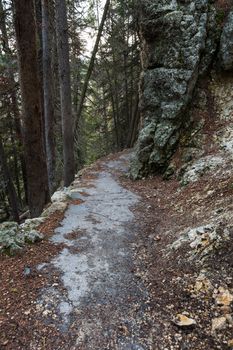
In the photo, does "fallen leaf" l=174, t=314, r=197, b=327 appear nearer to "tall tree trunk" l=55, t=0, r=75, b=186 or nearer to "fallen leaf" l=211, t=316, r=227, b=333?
"fallen leaf" l=211, t=316, r=227, b=333

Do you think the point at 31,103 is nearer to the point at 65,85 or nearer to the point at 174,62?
the point at 65,85

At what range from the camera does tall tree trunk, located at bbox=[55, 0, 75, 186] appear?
28.2 ft

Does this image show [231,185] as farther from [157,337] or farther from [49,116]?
[49,116]

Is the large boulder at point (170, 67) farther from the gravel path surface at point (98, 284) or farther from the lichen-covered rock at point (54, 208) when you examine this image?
the lichen-covered rock at point (54, 208)

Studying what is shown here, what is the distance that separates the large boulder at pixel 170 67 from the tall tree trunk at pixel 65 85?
2323 mm

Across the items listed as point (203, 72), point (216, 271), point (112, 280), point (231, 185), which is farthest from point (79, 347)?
point (203, 72)

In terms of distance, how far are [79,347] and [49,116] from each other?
297 inches

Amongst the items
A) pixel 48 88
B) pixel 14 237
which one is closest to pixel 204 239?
pixel 14 237

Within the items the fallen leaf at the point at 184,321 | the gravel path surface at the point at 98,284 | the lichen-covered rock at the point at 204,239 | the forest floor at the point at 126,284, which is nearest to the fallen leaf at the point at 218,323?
the forest floor at the point at 126,284

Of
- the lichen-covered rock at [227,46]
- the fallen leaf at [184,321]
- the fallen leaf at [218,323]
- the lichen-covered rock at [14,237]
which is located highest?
the lichen-covered rock at [227,46]

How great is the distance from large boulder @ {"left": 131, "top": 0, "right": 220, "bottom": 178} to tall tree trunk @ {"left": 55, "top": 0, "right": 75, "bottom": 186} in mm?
2323

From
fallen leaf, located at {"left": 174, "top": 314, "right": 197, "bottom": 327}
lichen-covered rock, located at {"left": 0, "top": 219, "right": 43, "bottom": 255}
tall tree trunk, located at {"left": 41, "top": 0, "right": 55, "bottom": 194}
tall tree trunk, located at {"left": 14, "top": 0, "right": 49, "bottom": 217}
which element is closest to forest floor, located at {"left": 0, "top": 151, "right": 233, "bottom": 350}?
fallen leaf, located at {"left": 174, "top": 314, "right": 197, "bottom": 327}

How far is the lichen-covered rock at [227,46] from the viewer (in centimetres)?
768

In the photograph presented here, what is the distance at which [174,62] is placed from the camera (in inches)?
317
